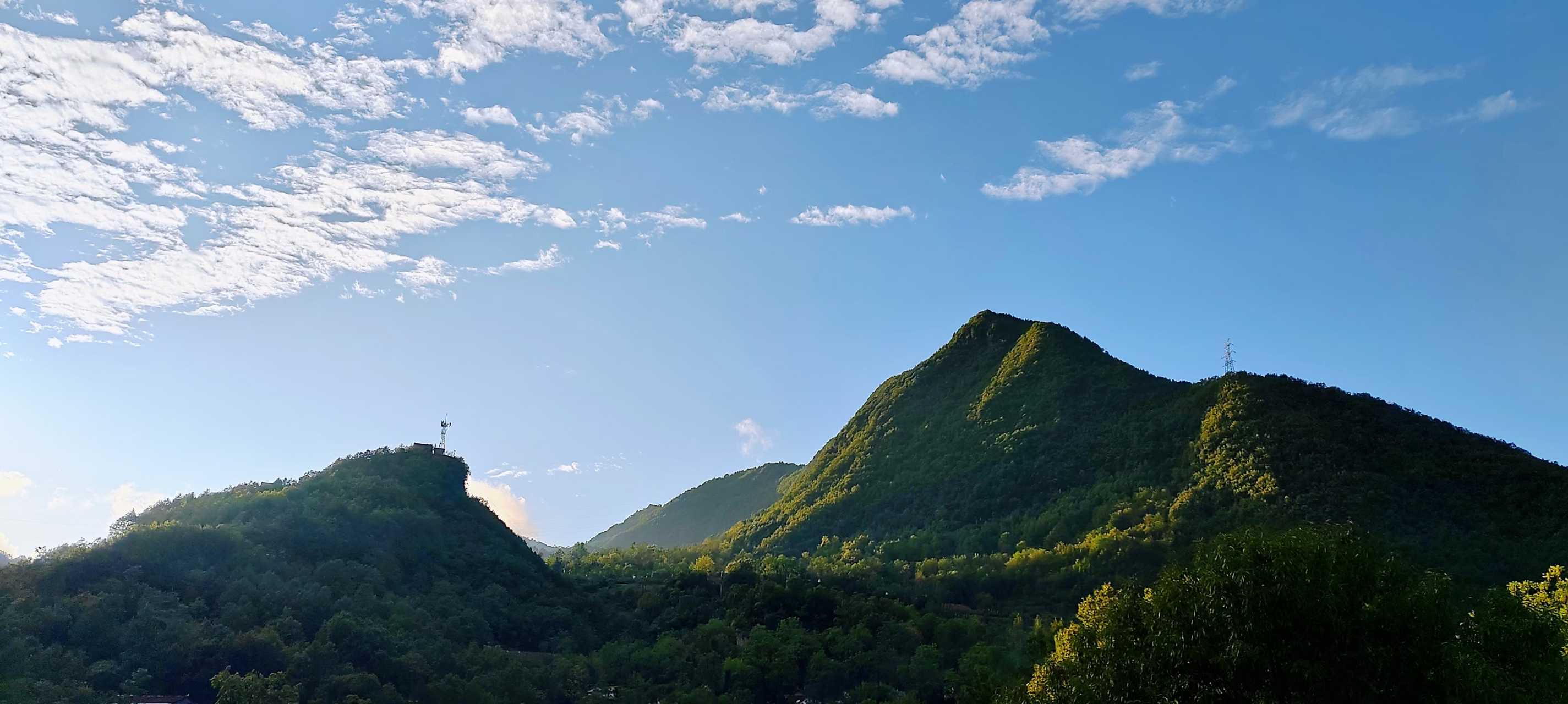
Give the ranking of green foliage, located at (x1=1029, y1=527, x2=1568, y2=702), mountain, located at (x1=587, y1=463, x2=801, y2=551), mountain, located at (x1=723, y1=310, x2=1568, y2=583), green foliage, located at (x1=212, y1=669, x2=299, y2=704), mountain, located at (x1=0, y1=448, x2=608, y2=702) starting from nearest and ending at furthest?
green foliage, located at (x1=1029, y1=527, x2=1568, y2=702)
green foliage, located at (x1=212, y1=669, x2=299, y2=704)
mountain, located at (x1=0, y1=448, x2=608, y2=702)
mountain, located at (x1=723, y1=310, x2=1568, y2=583)
mountain, located at (x1=587, y1=463, x2=801, y2=551)

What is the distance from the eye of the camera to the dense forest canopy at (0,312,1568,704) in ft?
65.2

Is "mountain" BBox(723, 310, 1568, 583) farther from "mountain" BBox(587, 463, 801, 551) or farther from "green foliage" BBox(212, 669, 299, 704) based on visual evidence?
"green foliage" BBox(212, 669, 299, 704)

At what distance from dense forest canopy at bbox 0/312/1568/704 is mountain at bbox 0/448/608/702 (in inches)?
7.4

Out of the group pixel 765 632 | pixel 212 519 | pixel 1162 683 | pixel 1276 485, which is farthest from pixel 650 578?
pixel 1162 683

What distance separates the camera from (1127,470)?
3142 inches

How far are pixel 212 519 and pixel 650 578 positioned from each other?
31.7 meters

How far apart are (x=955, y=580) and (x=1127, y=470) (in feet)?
69.1

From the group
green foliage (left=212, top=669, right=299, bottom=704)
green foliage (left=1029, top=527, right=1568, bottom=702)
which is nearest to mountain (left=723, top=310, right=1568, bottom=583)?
green foliage (left=1029, top=527, right=1568, bottom=702)

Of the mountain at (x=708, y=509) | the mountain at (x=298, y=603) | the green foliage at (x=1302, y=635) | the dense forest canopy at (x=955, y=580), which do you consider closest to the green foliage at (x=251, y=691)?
the dense forest canopy at (x=955, y=580)

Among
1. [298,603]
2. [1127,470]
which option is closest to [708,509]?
[1127,470]

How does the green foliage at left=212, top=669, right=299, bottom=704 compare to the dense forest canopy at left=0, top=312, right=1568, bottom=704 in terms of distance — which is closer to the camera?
the dense forest canopy at left=0, top=312, right=1568, bottom=704

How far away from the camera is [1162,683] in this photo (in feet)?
65.8

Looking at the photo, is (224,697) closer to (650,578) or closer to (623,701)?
(623,701)

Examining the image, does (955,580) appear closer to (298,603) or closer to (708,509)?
(298,603)
